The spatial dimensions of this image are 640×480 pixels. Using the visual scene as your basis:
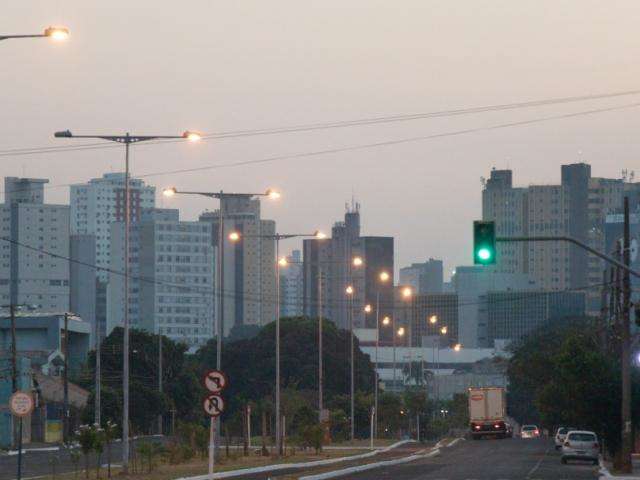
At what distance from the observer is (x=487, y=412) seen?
10525 centimetres

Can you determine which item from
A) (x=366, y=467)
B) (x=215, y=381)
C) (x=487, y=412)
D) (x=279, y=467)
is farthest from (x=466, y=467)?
(x=487, y=412)

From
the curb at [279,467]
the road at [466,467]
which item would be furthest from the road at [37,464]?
the curb at [279,467]

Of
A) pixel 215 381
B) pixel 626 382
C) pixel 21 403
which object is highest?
pixel 215 381

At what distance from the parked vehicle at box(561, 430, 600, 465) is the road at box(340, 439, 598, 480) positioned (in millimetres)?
436

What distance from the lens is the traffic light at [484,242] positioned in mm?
36656

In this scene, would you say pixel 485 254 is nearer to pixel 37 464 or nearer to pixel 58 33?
pixel 58 33

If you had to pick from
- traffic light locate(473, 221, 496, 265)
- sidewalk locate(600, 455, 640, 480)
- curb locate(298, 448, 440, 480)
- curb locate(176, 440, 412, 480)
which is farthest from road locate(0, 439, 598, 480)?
traffic light locate(473, 221, 496, 265)

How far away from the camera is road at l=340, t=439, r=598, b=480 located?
2092 inches

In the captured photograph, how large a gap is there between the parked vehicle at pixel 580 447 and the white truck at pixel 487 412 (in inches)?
1338

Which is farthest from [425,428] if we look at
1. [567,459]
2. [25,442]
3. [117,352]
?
[567,459]

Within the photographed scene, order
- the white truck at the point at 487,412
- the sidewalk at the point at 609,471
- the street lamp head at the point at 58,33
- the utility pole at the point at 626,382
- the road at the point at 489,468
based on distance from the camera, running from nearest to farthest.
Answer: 1. the street lamp head at the point at 58,33
2. the road at the point at 489,468
3. the sidewalk at the point at 609,471
4. the utility pole at the point at 626,382
5. the white truck at the point at 487,412

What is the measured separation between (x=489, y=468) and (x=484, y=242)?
24.6 metres

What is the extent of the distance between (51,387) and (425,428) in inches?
1352

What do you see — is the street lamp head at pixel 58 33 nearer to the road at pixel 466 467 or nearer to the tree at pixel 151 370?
the road at pixel 466 467
